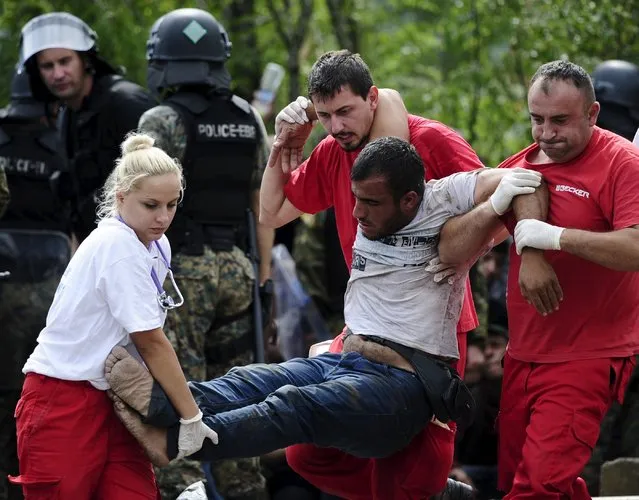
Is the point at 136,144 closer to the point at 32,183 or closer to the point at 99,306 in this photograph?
the point at 99,306

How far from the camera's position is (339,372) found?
525 centimetres

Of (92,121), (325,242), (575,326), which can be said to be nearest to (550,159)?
(575,326)

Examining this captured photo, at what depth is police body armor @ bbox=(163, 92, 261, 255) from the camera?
23.0 ft

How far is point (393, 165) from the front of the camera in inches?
201

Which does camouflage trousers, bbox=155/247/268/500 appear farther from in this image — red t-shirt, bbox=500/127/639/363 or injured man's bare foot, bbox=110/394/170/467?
red t-shirt, bbox=500/127/639/363

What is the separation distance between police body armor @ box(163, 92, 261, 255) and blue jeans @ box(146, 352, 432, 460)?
73.7 inches

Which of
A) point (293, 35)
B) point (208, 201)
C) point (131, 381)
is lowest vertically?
point (131, 381)

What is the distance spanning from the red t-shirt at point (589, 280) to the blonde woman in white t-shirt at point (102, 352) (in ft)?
4.65

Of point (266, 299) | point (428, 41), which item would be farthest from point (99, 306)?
point (428, 41)

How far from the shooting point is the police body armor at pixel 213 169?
7.02 metres

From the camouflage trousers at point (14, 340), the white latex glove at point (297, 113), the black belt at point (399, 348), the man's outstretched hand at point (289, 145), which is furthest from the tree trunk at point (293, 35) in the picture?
the black belt at point (399, 348)

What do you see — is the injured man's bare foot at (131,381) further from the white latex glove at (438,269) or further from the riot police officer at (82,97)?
the riot police officer at (82,97)

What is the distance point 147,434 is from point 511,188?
5.46 ft

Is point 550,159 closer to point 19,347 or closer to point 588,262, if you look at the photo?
point 588,262
